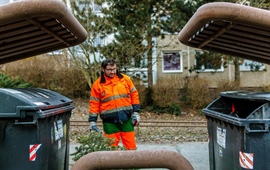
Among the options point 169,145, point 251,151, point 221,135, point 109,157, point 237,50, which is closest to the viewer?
point 109,157

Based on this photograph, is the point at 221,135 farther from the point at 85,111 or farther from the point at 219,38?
the point at 85,111

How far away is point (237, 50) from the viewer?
5.27 metres

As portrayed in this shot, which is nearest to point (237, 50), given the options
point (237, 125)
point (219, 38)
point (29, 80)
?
point (219, 38)

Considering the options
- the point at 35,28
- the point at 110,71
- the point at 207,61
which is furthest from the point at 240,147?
the point at 207,61

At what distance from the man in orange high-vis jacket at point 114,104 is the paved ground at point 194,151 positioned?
1.49m

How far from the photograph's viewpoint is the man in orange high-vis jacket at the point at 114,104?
5.49 meters

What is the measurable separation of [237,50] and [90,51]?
10.7m

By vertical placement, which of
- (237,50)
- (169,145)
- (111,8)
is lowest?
(169,145)

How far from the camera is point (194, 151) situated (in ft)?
26.6

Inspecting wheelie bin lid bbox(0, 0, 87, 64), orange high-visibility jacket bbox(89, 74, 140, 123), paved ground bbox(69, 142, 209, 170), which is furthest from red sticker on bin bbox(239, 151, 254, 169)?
paved ground bbox(69, 142, 209, 170)

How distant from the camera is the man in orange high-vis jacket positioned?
18.0ft

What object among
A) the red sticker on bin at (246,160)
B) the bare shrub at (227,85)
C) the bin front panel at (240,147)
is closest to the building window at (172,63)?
the bare shrub at (227,85)

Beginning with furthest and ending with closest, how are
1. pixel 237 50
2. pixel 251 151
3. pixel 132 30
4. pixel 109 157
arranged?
pixel 132 30
pixel 237 50
pixel 251 151
pixel 109 157

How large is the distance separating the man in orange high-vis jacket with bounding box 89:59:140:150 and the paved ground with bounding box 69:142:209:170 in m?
1.49
